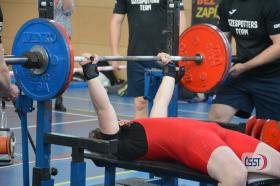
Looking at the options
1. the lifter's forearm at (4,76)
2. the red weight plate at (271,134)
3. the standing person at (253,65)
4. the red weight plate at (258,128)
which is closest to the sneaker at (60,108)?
the standing person at (253,65)

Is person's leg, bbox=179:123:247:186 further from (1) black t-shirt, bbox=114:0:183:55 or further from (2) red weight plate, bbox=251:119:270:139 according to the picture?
(1) black t-shirt, bbox=114:0:183:55

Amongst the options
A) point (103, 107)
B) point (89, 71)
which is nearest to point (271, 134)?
point (103, 107)

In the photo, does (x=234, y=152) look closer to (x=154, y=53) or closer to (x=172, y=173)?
(x=172, y=173)

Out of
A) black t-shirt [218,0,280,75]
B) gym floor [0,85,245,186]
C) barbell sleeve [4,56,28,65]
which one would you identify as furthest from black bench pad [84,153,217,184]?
black t-shirt [218,0,280,75]

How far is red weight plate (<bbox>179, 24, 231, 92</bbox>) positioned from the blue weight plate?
1349mm

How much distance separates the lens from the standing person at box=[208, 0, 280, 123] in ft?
12.6

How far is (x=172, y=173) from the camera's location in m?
2.88

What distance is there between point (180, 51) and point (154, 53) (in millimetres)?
276

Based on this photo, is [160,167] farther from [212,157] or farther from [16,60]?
[16,60]

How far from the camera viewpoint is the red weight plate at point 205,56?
3.94 meters

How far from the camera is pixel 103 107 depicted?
294 cm

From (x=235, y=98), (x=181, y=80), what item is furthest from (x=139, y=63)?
(x=235, y=98)

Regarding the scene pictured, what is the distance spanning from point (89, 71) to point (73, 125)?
3.42 m

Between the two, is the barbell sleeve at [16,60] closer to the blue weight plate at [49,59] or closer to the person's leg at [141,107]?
the blue weight plate at [49,59]
